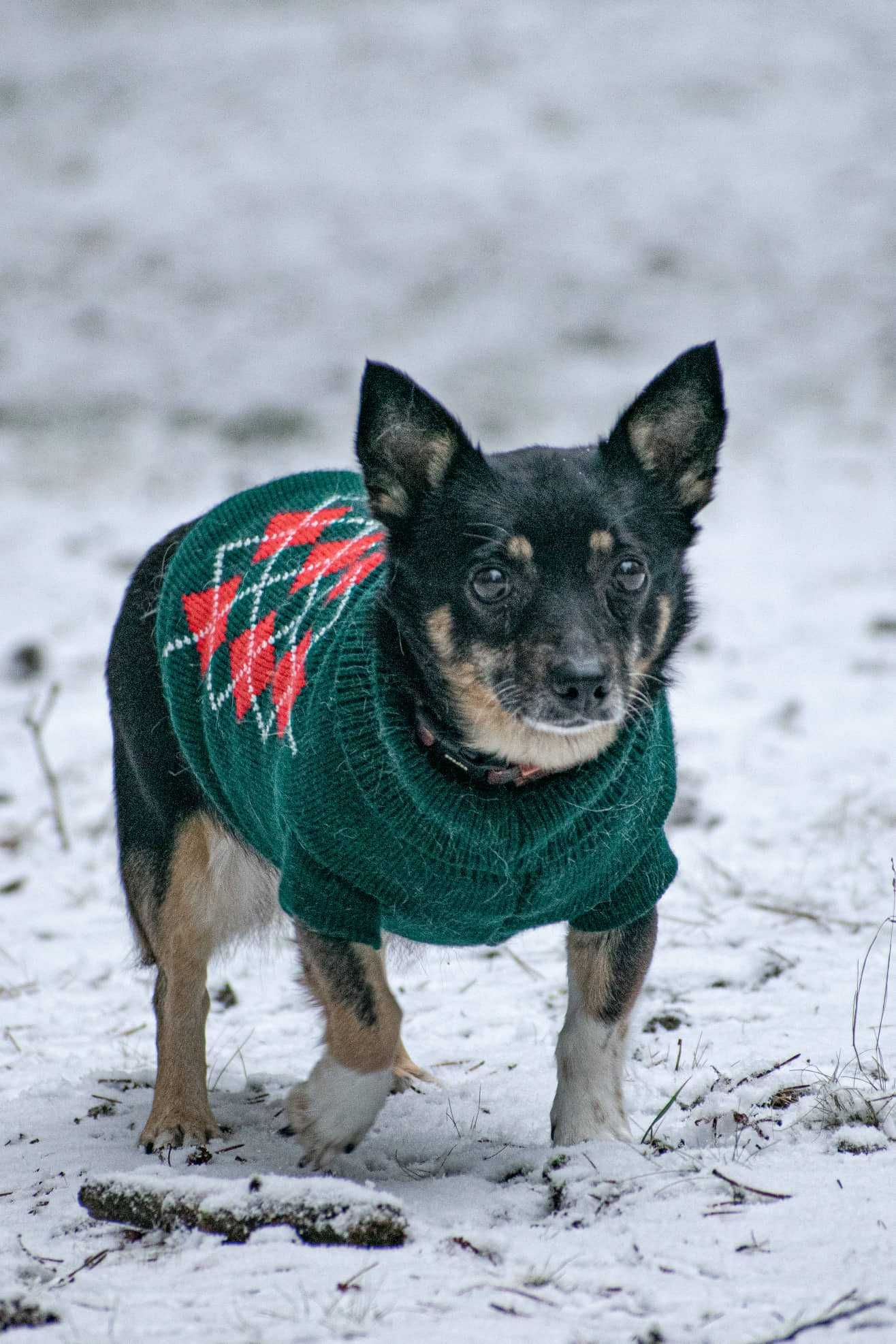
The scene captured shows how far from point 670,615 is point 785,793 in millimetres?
2760

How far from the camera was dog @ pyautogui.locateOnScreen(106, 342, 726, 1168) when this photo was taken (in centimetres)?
304

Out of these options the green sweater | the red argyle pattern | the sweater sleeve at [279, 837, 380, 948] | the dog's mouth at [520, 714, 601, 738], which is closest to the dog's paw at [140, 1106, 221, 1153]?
the green sweater

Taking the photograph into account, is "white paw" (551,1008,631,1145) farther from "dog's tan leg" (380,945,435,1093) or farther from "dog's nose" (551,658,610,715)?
"dog's nose" (551,658,610,715)

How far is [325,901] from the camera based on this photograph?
3.07 meters

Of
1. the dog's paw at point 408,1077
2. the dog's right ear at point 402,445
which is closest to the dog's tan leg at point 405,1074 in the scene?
the dog's paw at point 408,1077

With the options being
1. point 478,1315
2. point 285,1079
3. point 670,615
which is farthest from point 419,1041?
point 478,1315

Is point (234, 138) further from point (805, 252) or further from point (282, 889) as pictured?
point (282, 889)

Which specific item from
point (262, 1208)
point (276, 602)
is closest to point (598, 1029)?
point (262, 1208)

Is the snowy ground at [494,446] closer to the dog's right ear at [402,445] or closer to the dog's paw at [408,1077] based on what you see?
the dog's paw at [408,1077]

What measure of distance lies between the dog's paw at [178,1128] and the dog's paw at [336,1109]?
1.52 ft

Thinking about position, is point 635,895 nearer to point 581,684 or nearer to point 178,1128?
point 581,684

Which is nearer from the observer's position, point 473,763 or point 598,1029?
point 473,763

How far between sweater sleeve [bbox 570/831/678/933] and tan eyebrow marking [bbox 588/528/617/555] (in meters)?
0.66

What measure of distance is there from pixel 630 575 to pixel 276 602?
0.89 meters
